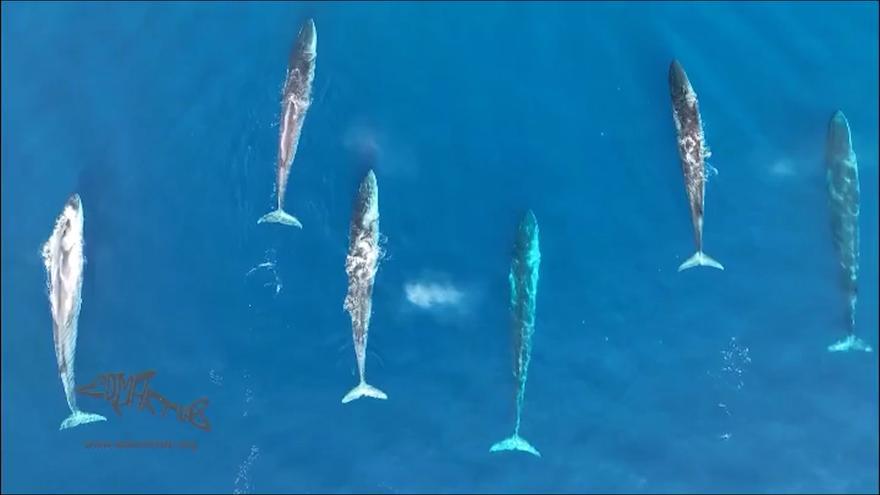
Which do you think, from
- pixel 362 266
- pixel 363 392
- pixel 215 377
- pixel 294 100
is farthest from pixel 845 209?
pixel 215 377

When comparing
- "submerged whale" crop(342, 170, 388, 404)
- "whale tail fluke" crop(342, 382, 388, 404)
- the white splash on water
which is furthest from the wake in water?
"submerged whale" crop(342, 170, 388, 404)

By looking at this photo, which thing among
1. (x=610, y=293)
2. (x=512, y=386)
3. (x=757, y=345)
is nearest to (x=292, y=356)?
(x=512, y=386)

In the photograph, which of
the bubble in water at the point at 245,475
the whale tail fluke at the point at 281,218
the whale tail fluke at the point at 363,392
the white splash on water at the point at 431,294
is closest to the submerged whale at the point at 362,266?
the whale tail fluke at the point at 363,392

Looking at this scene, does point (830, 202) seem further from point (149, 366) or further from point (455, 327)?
point (149, 366)

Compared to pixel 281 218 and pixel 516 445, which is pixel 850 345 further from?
pixel 281 218

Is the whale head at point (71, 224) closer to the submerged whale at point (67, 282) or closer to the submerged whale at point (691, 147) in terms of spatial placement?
the submerged whale at point (67, 282)
